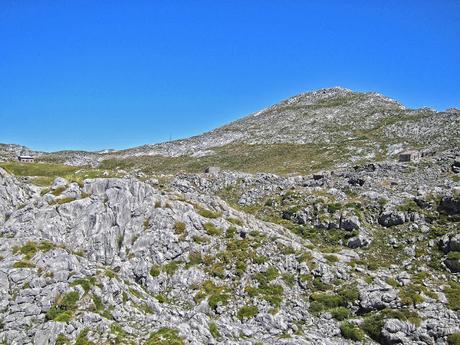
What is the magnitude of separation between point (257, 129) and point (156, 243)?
440 feet

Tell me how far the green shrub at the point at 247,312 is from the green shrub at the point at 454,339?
11.8 m

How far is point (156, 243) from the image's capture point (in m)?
32.7

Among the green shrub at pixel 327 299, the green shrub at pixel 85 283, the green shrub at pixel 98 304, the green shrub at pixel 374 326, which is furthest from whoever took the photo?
the green shrub at pixel 327 299

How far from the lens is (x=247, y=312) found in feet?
88.9

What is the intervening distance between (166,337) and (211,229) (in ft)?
44.3

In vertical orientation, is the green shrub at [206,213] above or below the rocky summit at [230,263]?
above

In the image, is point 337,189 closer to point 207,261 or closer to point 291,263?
point 291,263

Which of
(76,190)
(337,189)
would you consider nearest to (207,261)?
(76,190)

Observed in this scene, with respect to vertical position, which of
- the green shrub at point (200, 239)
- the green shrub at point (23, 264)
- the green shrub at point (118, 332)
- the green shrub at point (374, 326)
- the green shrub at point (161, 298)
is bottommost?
the green shrub at point (374, 326)

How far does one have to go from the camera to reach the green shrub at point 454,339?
23.2 meters

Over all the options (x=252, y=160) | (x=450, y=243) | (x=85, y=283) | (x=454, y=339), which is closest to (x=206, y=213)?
(x=85, y=283)

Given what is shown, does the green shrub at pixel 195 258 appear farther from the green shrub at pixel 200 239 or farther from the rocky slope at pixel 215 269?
the green shrub at pixel 200 239

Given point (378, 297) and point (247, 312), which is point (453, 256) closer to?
point (378, 297)

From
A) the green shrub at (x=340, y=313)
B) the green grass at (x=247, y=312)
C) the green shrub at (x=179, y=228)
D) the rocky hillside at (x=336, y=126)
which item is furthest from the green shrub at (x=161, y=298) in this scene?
the rocky hillside at (x=336, y=126)
